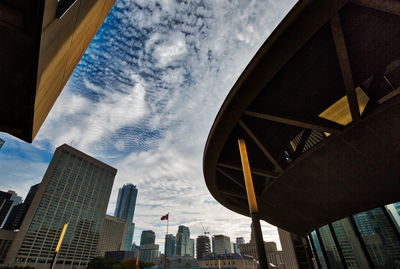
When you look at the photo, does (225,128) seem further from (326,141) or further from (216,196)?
(216,196)

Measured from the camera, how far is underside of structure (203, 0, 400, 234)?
15.2ft

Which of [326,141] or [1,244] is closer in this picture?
[326,141]

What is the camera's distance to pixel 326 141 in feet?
22.7

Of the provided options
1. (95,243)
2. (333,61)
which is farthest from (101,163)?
(333,61)

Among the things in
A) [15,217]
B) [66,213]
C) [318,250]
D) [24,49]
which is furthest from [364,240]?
[15,217]

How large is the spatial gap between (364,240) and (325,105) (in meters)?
11.6

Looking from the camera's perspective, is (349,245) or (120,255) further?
(120,255)

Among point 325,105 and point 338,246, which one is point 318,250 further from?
point 325,105

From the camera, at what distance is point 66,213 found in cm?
12825

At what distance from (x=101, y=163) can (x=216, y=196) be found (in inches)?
6840

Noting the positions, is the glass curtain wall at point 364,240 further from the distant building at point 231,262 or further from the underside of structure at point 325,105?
the distant building at point 231,262

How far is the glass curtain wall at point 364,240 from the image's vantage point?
35.9 ft

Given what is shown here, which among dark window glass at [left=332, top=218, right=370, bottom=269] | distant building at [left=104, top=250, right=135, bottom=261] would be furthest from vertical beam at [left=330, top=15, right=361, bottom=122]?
distant building at [left=104, top=250, right=135, bottom=261]

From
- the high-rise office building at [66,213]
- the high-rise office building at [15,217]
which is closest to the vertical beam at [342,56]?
the high-rise office building at [66,213]
